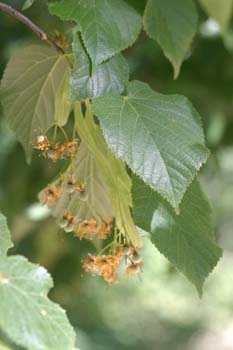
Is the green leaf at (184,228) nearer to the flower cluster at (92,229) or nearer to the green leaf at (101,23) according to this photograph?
the flower cluster at (92,229)

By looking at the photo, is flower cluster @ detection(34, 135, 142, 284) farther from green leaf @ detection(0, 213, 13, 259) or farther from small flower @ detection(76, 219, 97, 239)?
green leaf @ detection(0, 213, 13, 259)

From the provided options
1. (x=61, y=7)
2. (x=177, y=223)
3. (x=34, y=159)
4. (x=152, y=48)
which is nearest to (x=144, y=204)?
(x=177, y=223)

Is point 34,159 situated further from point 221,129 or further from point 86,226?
point 86,226

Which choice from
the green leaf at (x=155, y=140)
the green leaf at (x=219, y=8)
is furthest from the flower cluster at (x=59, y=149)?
the green leaf at (x=219, y=8)

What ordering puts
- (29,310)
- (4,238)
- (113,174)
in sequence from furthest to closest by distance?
(113,174)
(4,238)
(29,310)

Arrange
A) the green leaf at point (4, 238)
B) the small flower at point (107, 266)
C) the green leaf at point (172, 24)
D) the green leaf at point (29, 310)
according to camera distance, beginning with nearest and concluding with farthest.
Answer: the green leaf at point (29, 310) < the green leaf at point (4, 238) < the small flower at point (107, 266) < the green leaf at point (172, 24)

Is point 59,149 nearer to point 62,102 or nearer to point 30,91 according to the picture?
point 62,102

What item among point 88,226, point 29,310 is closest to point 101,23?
point 88,226
